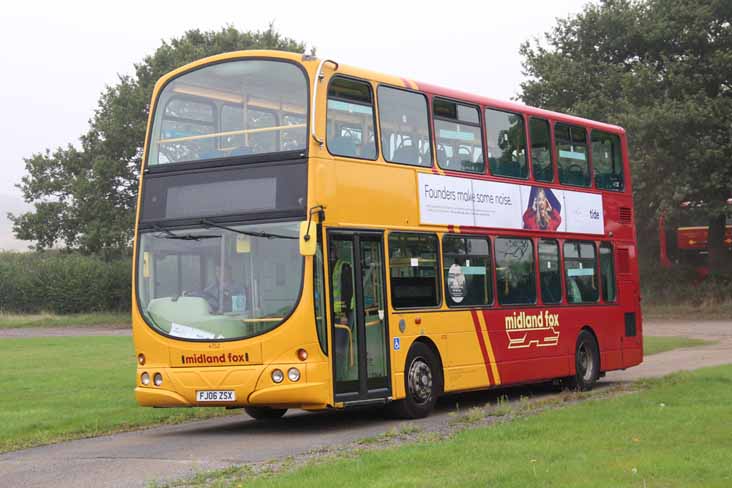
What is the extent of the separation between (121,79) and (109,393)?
49.3m

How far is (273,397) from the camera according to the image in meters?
14.2

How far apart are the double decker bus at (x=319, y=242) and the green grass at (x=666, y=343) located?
1341 centimetres

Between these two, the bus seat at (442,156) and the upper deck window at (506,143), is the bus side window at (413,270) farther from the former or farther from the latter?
the upper deck window at (506,143)

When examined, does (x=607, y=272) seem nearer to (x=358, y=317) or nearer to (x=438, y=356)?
(x=438, y=356)

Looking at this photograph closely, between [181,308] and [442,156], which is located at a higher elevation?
[442,156]

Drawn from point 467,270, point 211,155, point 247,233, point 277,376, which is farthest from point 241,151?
point 467,270

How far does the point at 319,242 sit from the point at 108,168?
5182 cm

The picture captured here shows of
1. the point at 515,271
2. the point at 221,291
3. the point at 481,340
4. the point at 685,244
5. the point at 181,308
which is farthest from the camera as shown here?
the point at 685,244

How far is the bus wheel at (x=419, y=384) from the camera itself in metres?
16.0

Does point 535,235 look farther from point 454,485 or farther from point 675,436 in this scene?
point 454,485

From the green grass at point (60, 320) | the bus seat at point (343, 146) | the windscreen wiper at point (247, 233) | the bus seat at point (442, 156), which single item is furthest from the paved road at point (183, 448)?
the green grass at point (60, 320)

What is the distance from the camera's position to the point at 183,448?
13516 mm

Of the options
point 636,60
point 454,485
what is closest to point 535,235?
point 454,485

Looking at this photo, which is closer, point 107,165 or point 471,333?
point 471,333
